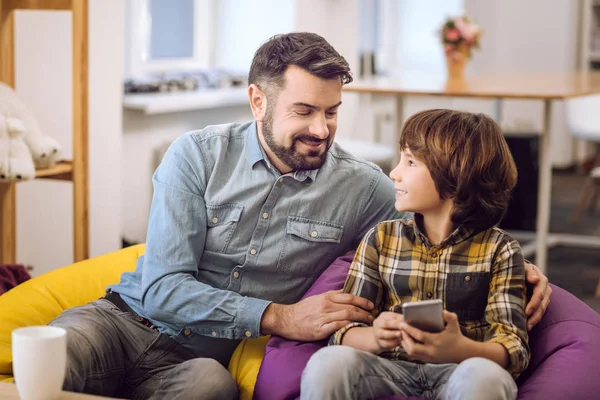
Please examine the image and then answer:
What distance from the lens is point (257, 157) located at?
2094 mm

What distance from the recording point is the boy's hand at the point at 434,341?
1639 millimetres

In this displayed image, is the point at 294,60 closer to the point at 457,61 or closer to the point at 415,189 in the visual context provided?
the point at 415,189

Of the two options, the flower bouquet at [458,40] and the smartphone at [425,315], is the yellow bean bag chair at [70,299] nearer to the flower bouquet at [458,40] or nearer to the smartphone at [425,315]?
the smartphone at [425,315]

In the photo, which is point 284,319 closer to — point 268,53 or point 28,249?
point 268,53

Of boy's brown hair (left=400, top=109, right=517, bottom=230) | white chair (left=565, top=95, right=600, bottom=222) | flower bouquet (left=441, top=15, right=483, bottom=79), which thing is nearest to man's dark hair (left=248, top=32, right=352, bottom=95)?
boy's brown hair (left=400, top=109, right=517, bottom=230)

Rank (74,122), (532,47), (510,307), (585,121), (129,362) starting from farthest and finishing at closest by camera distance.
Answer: (532,47) → (585,121) → (74,122) → (129,362) → (510,307)

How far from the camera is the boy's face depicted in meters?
1.87

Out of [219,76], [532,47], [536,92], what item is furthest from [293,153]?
[532,47]

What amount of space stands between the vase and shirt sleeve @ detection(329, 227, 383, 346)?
310 cm

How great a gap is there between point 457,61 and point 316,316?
10.6 ft

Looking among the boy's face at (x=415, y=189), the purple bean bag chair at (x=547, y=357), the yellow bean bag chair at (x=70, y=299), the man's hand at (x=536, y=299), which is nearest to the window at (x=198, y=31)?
the yellow bean bag chair at (x=70, y=299)

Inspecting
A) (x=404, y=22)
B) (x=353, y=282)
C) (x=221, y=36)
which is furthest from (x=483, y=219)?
(x=404, y=22)

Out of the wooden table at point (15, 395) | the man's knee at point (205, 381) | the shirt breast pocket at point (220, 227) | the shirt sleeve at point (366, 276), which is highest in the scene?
the shirt breast pocket at point (220, 227)

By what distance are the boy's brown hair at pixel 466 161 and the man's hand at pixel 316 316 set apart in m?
0.27
